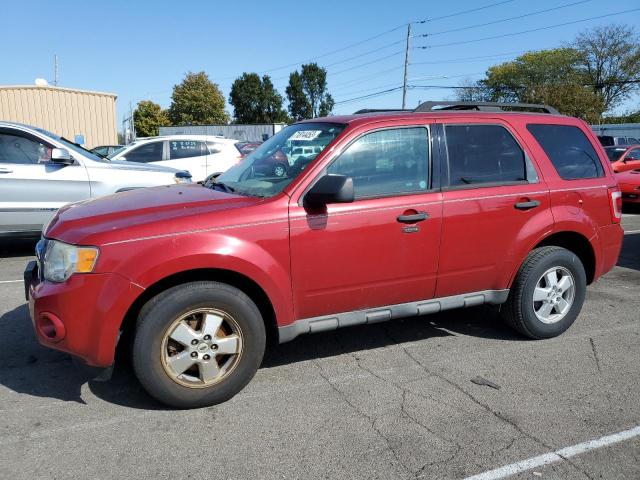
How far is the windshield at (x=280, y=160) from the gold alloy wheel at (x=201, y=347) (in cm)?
90

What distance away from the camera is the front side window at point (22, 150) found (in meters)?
7.42

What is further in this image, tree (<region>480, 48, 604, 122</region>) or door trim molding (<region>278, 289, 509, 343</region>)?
tree (<region>480, 48, 604, 122</region>)

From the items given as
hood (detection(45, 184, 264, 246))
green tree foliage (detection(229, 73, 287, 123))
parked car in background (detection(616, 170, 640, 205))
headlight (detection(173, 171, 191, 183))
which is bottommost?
parked car in background (detection(616, 170, 640, 205))

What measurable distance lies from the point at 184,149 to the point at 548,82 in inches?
2872

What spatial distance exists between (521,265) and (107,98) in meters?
23.2

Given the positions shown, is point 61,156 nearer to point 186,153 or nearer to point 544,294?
point 186,153

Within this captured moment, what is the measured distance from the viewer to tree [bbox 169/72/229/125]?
7112 cm

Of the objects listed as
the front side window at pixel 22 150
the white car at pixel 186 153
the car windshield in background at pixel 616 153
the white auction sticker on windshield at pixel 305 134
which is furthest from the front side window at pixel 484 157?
the car windshield in background at pixel 616 153

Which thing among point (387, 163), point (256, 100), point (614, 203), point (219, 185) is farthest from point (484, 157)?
point (256, 100)

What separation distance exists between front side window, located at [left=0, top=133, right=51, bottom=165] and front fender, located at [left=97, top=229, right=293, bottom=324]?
5376 millimetres

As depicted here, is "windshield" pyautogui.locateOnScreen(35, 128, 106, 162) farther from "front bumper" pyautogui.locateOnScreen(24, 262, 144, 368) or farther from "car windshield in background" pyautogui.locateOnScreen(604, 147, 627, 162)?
"car windshield in background" pyautogui.locateOnScreen(604, 147, 627, 162)

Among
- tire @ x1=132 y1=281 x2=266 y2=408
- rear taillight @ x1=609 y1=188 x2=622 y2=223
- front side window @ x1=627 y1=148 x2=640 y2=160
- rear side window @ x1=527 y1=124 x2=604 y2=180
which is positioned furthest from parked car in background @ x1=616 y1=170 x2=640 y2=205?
tire @ x1=132 y1=281 x2=266 y2=408

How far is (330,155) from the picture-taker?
368 centimetres

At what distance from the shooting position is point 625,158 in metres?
17.0
